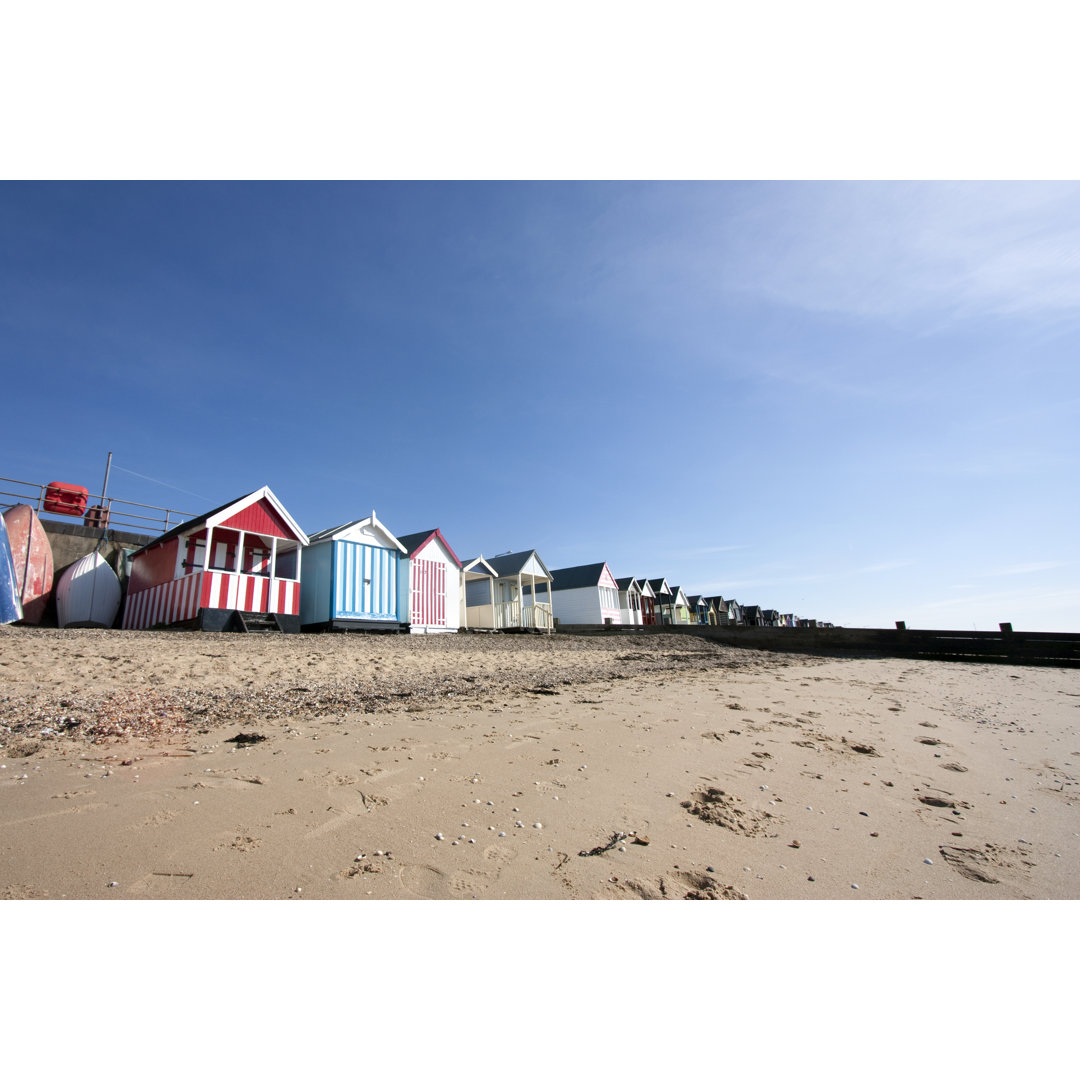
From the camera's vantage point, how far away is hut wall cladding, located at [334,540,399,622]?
17719 mm

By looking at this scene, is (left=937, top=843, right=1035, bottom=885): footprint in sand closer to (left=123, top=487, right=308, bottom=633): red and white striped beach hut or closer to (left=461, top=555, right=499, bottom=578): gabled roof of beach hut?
(left=123, top=487, right=308, bottom=633): red and white striped beach hut

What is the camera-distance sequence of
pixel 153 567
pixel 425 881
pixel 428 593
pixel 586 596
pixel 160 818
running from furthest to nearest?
pixel 586 596 < pixel 428 593 < pixel 153 567 < pixel 160 818 < pixel 425 881

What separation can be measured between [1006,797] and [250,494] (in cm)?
1724

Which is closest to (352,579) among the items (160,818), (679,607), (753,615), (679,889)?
(160,818)

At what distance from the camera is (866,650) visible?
18.3 metres

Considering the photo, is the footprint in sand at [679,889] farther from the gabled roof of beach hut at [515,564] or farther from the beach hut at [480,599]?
the gabled roof of beach hut at [515,564]

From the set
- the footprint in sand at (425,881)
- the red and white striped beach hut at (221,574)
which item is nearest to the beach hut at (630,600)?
the red and white striped beach hut at (221,574)

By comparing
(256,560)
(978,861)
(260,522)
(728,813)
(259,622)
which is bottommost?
(978,861)

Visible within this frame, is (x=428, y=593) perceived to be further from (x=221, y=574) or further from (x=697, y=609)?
(x=697, y=609)

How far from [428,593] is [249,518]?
763cm

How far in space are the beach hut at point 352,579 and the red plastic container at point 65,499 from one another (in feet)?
27.8

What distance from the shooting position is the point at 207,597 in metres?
13.9

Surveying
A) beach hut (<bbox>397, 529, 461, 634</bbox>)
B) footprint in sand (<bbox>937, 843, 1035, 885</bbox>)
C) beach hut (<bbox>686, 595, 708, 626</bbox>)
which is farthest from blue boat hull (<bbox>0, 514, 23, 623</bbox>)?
beach hut (<bbox>686, 595, 708, 626</bbox>)

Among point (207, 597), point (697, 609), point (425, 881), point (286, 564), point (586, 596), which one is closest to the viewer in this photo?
point (425, 881)
